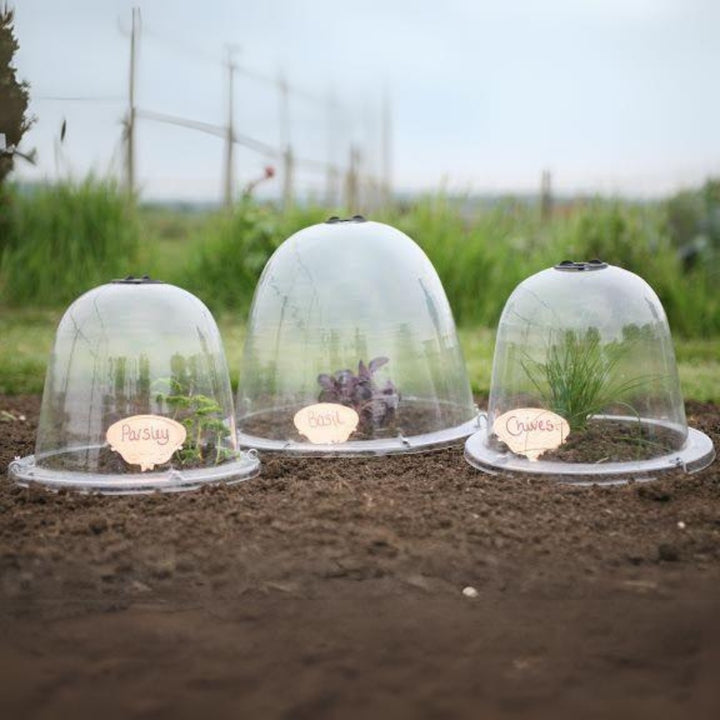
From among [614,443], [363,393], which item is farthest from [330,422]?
[614,443]

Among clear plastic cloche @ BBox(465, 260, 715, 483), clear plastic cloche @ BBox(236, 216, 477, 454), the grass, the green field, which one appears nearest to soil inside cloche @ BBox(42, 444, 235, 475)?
clear plastic cloche @ BBox(236, 216, 477, 454)

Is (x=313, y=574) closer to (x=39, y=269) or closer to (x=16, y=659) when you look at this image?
(x=16, y=659)

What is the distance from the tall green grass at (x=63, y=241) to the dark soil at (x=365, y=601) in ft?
18.0

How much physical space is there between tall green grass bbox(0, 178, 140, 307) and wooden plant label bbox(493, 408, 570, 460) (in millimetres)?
5629

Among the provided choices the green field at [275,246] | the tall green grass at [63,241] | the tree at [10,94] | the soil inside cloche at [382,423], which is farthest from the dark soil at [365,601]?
the tall green grass at [63,241]

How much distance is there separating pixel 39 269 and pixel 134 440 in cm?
557

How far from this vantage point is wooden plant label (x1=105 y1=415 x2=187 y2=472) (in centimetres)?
327

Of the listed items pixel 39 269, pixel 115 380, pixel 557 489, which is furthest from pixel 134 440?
pixel 39 269

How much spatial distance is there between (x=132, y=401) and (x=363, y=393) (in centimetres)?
87

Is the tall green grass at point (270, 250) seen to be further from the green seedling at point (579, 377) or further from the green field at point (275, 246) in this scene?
the green seedling at point (579, 377)

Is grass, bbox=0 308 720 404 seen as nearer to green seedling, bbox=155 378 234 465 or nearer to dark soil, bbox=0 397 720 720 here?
green seedling, bbox=155 378 234 465

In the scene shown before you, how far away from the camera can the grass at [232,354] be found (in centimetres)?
560

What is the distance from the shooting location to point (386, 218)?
883cm

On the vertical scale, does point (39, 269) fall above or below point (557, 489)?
above
